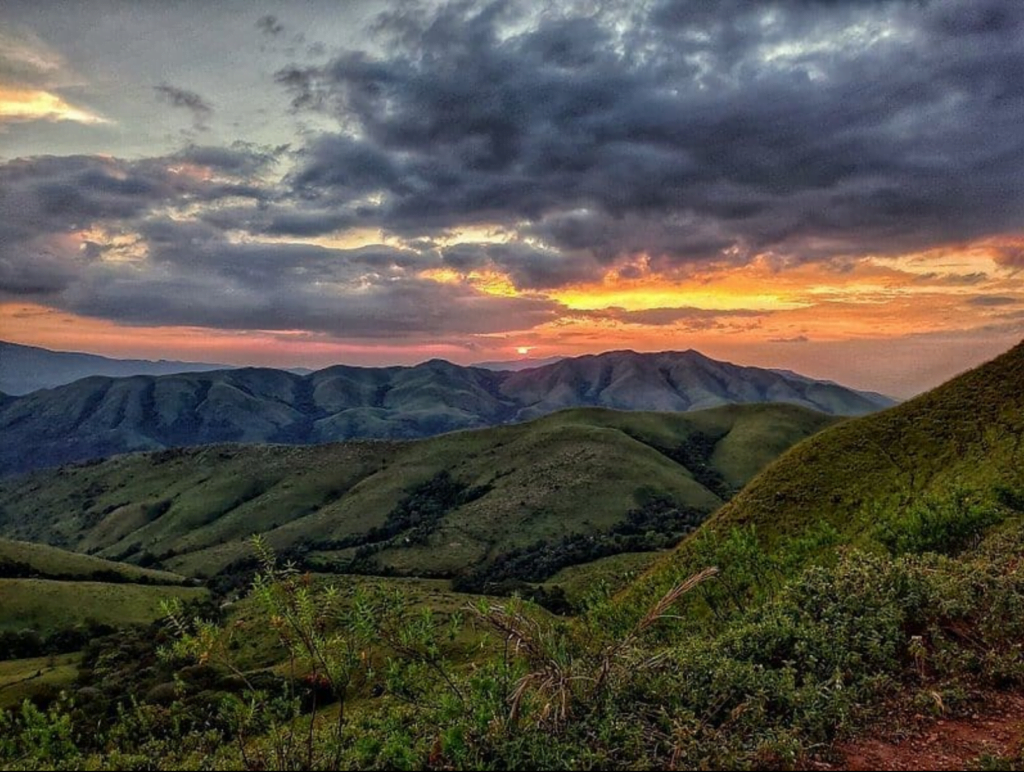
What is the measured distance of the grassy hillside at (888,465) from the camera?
2079 inches

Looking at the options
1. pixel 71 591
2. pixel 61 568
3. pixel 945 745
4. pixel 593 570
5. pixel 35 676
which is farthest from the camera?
pixel 61 568

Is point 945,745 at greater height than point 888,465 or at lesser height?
greater

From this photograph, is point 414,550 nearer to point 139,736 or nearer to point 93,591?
point 93,591

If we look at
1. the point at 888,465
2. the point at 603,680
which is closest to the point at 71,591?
the point at 888,465

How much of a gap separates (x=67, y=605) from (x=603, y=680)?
128994 mm

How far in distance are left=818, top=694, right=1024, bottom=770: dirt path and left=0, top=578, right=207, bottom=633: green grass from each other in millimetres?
110873

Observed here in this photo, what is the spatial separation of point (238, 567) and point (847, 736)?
17592cm

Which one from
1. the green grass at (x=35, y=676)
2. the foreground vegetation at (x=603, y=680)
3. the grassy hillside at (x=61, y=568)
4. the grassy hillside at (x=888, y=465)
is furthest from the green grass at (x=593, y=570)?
the foreground vegetation at (x=603, y=680)

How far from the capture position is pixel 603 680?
1247 centimetres

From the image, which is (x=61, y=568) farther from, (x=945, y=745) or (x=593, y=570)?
(x=945, y=745)

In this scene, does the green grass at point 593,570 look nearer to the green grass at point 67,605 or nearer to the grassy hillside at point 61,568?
the green grass at point 67,605

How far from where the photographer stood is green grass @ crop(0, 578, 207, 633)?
338ft

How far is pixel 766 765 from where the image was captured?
Answer: 1052 cm

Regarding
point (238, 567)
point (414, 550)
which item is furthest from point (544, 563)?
point (238, 567)
